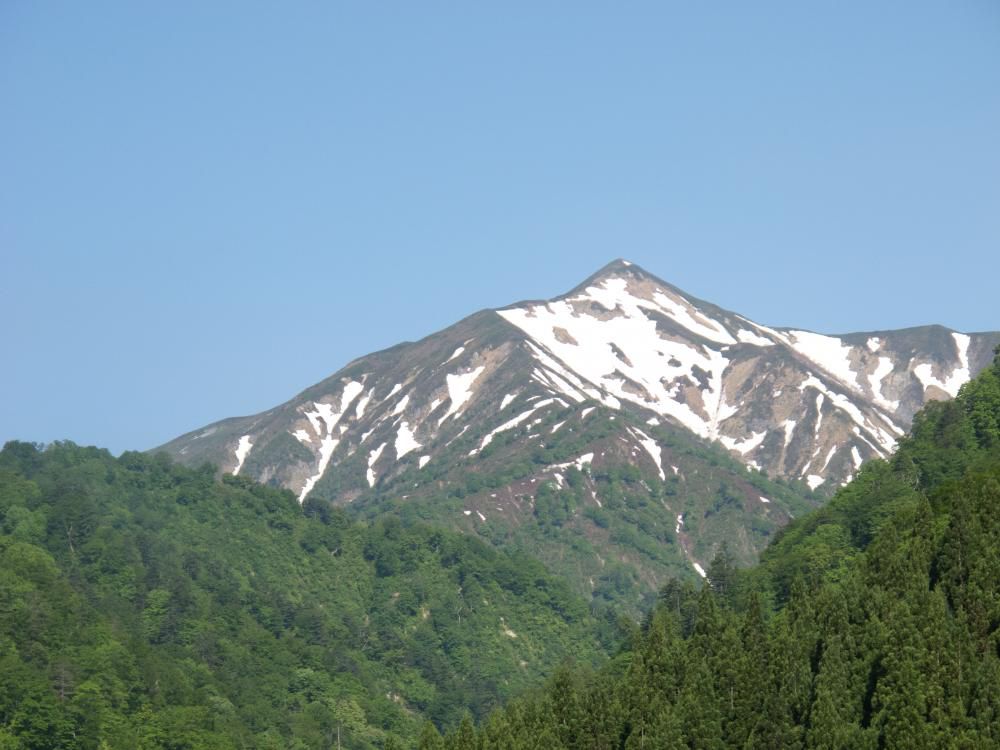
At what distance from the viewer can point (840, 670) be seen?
120 meters

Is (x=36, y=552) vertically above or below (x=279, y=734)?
above

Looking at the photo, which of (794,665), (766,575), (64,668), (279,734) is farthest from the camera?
(279,734)

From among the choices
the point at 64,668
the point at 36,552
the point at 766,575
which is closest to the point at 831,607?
the point at 766,575

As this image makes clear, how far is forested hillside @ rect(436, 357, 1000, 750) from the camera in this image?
114062 millimetres

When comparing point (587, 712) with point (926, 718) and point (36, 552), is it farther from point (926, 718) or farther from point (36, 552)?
point (36, 552)

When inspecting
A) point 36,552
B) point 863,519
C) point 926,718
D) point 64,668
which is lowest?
point 926,718

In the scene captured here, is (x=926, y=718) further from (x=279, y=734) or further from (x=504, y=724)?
(x=279, y=734)

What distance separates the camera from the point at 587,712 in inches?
5022

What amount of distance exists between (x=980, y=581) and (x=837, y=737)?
2024 centimetres

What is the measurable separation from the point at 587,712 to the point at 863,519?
57898 millimetres

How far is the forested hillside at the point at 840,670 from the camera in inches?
4491

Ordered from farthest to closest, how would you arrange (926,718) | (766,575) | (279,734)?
1. (279,734)
2. (766,575)
3. (926,718)

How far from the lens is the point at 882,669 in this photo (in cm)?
11919

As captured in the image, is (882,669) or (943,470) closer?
(882,669)
